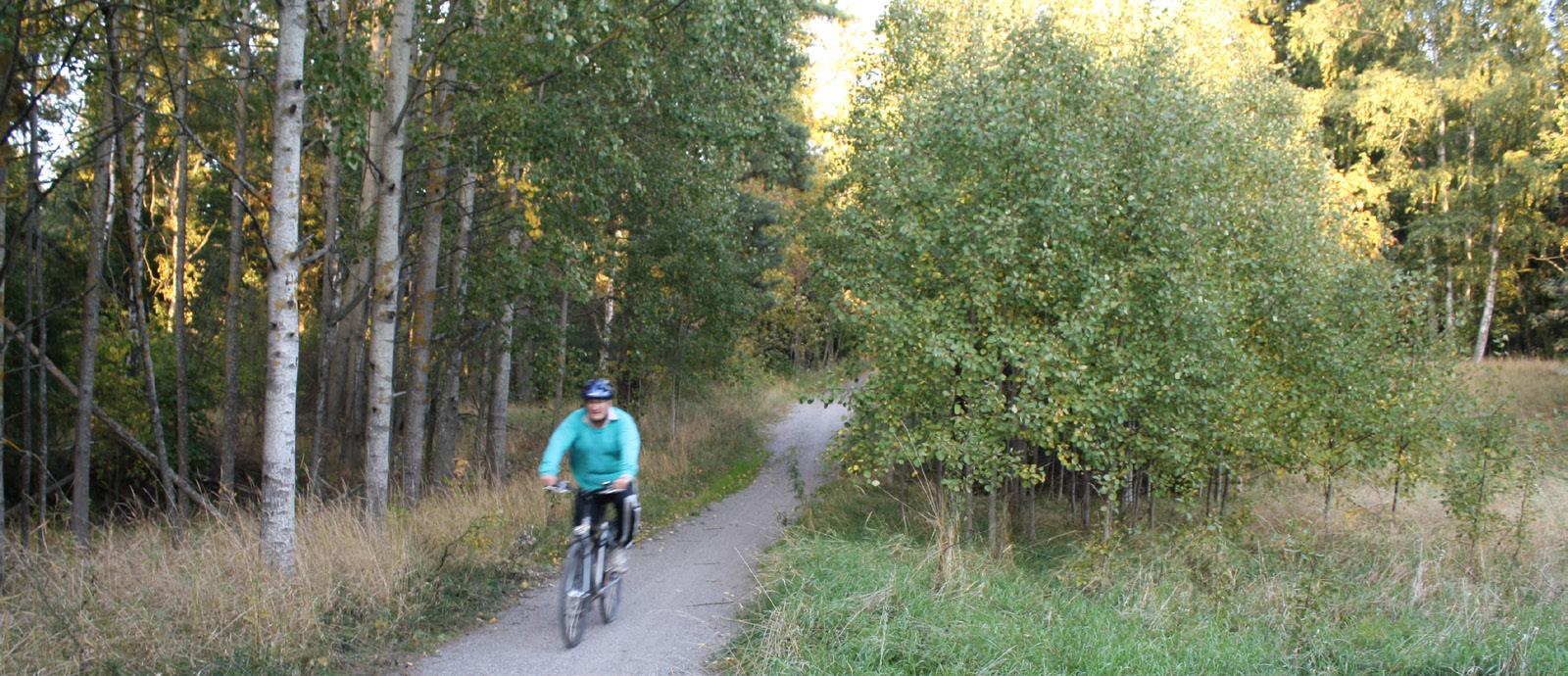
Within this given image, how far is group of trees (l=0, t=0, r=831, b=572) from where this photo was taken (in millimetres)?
7582

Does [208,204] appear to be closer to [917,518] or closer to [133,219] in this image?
[133,219]

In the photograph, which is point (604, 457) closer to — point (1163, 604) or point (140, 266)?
point (1163, 604)

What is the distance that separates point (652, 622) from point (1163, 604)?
13.7ft

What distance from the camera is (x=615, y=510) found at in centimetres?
618

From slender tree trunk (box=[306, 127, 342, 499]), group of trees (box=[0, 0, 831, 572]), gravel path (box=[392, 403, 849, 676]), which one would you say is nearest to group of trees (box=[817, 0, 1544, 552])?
gravel path (box=[392, 403, 849, 676])

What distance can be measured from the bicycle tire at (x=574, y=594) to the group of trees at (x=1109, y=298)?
368 cm

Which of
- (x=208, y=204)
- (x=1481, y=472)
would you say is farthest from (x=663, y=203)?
(x=1481, y=472)

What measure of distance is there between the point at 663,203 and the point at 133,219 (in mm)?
7258

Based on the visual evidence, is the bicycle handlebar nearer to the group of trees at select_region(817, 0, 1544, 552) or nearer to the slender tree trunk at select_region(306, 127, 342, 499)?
the group of trees at select_region(817, 0, 1544, 552)

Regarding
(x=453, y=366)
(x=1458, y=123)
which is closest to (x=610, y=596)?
(x=453, y=366)

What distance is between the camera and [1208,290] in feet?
28.7

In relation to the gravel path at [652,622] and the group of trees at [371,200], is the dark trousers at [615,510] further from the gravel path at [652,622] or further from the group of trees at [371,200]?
the group of trees at [371,200]

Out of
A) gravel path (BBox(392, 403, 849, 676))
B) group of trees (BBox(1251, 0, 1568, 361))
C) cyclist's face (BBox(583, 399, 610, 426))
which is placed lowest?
gravel path (BBox(392, 403, 849, 676))

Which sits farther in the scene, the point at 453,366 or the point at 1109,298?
the point at 453,366
